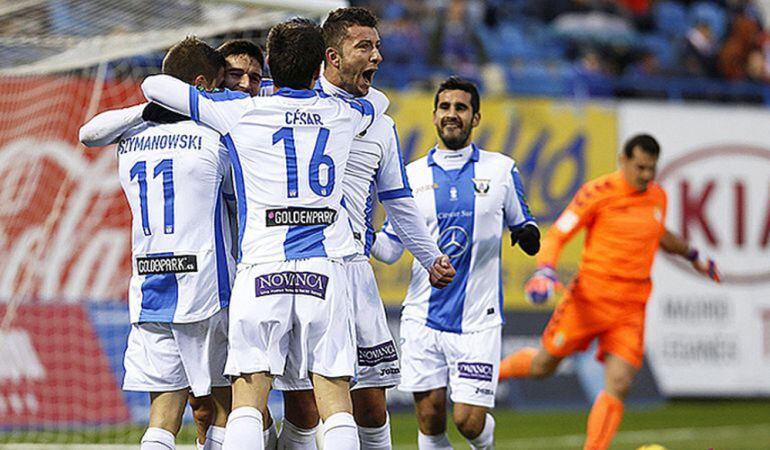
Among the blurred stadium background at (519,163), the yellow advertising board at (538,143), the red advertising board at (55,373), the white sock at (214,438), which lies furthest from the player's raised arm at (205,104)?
the yellow advertising board at (538,143)

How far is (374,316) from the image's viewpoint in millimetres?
6637

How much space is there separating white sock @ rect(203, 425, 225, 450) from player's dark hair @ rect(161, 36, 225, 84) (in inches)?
65.7

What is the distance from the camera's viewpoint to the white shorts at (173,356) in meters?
6.33

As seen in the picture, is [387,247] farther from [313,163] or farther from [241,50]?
[313,163]

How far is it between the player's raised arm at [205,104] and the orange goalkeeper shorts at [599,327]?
4456mm

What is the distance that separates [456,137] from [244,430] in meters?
3.13

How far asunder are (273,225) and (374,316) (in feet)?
3.30

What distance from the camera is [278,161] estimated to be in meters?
5.84

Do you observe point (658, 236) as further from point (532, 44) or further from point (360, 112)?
point (532, 44)

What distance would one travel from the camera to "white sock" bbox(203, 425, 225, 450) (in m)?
6.55

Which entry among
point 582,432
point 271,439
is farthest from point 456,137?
point 582,432

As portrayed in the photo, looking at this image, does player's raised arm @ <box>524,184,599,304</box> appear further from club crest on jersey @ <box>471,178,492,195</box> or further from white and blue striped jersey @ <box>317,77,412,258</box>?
white and blue striped jersey @ <box>317,77,412,258</box>

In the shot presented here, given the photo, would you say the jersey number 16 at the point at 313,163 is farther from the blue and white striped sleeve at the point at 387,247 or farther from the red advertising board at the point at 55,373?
the red advertising board at the point at 55,373

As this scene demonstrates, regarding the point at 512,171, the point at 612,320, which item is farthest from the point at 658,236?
the point at 512,171
